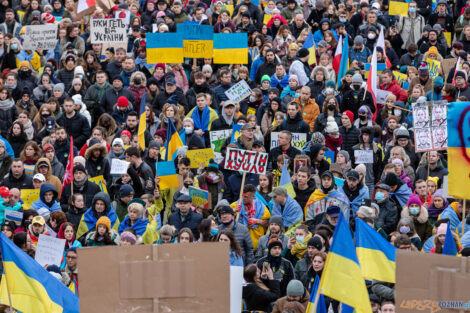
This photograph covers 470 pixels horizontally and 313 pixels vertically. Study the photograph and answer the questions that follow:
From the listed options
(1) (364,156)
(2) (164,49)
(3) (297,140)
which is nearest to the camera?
(1) (364,156)

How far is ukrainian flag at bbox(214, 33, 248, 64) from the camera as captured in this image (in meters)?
18.7

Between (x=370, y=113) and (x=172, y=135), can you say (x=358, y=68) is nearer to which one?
(x=370, y=113)

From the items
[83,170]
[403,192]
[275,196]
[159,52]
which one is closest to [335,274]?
[275,196]

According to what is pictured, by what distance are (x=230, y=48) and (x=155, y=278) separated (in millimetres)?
11086

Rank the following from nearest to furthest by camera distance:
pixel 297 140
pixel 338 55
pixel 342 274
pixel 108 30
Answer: pixel 342 274 < pixel 297 140 < pixel 338 55 < pixel 108 30

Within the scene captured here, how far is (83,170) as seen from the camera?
47.8 ft

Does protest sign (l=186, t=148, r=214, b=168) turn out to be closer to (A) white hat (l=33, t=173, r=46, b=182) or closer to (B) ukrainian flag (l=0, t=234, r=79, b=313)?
(A) white hat (l=33, t=173, r=46, b=182)

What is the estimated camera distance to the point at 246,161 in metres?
14.0

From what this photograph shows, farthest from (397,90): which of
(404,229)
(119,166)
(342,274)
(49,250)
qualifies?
(342,274)

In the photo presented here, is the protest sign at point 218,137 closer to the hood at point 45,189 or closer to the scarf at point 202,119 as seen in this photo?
the scarf at point 202,119

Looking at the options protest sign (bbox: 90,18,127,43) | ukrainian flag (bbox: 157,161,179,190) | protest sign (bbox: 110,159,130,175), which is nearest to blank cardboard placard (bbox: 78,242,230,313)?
ukrainian flag (bbox: 157,161,179,190)

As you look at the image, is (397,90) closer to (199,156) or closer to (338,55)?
(338,55)

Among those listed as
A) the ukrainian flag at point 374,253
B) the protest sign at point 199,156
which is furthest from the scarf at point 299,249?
the protest sign at point 199,156

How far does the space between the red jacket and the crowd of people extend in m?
0.02
